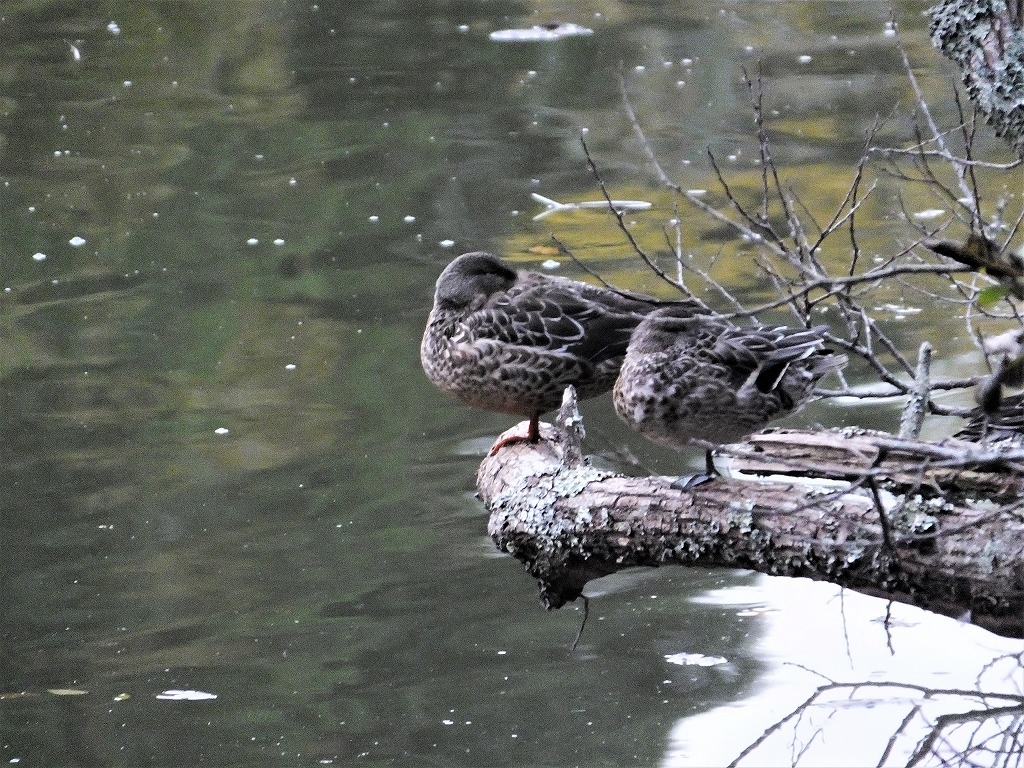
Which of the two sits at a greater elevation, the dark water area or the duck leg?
the duck leg

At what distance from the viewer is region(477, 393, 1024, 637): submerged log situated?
3.00 m

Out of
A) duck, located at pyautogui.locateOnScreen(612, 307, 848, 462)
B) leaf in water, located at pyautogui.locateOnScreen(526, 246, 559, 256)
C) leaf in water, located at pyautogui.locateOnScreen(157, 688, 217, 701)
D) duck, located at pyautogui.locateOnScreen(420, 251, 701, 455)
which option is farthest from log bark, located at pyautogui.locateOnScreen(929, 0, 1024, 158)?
leaf in water, located at pyautogui.locateOnScreen(526, 246, 559, 256)

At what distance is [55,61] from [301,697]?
334 inches

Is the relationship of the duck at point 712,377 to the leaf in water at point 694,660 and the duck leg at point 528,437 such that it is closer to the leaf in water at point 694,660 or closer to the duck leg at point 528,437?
the duck leg at point 528,437

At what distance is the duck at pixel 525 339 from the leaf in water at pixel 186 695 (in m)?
1.32

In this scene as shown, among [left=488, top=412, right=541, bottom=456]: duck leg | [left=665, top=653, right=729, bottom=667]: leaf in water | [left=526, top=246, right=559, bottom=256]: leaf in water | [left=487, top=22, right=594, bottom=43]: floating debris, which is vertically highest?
[left=487, top=22, right=594, bottom=43]: floating debris

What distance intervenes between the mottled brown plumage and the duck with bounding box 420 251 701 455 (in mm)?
613

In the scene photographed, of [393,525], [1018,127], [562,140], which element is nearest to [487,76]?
[562,140]

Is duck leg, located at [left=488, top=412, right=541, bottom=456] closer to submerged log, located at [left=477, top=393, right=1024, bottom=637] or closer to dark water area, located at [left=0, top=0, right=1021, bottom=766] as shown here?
submerged log, located at [left=477, top=393, right=1024, bottom=637]

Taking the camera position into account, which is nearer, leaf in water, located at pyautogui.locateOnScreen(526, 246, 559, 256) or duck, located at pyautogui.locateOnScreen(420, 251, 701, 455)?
duck, located at pyautogui.locateOnScreen(420, 251, 701, 455)

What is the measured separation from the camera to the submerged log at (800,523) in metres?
3.00

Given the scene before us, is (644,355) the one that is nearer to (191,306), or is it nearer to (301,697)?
(301,697)

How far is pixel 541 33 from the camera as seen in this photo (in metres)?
12.1

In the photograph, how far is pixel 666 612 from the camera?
5.06 meters
